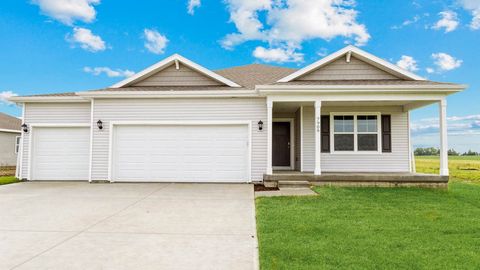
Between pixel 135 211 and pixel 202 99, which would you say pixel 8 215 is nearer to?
pixel 135 211

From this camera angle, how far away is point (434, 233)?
4.61 metres

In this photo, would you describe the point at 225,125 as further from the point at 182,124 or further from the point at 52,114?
the point at 52,114

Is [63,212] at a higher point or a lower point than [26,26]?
lower

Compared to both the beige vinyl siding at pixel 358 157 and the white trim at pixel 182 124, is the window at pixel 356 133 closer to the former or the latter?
the beige vinyl siding at pixel 358 157

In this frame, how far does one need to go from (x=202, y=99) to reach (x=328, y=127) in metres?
4.80

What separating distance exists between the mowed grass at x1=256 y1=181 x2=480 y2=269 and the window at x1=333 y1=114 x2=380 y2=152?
11.7ft

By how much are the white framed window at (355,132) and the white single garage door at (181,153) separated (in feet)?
11.5

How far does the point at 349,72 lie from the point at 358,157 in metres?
3.14

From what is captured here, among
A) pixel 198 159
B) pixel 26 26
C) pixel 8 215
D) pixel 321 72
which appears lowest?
pixel 8 215

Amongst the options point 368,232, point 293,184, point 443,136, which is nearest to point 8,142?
point 293,184

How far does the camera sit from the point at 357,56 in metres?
10.7

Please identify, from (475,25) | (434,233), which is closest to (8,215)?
(434,233)

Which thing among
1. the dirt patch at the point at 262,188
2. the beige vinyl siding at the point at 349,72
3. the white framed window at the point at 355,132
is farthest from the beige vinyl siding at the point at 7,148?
the white framed window at the point at 355,132

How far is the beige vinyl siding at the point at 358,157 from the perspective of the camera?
1110 centimetres
